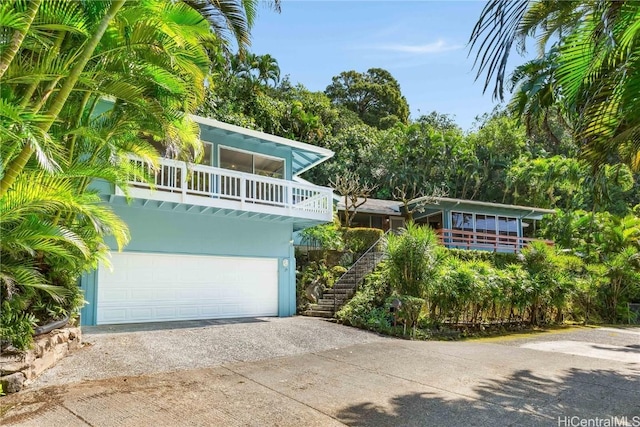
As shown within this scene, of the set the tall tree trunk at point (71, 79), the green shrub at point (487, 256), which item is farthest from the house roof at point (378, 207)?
the tall tree trunk at point (71, 79)

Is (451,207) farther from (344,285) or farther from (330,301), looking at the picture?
(330,301)

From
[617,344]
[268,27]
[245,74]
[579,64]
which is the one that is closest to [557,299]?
[617,344]

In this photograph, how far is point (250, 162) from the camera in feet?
48.0

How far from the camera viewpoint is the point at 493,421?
15.1ft

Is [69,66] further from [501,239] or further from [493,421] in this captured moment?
[501,239]

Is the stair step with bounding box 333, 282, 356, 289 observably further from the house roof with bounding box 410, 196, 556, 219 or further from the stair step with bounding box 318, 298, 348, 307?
the house roof with bounding box 410, 196, 556, 219

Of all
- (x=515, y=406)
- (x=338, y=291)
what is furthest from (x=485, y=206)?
(x=515, y=406)

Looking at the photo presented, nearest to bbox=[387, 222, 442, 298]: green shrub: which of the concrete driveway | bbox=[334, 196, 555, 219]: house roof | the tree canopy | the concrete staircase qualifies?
the concrete driveway

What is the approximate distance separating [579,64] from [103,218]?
23.5 feet

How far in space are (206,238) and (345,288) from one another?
5205 millimetres

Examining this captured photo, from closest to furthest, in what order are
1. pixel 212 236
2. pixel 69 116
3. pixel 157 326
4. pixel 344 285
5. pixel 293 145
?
pixel 69 116
pixel 157 326
pixel 212 236
pixel 293 145
pixel 344 285

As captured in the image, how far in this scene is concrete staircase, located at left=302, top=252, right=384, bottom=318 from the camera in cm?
1377

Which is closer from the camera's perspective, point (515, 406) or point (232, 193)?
point (515, 406)

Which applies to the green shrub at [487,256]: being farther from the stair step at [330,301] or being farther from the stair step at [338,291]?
the stair step at [330,301]
